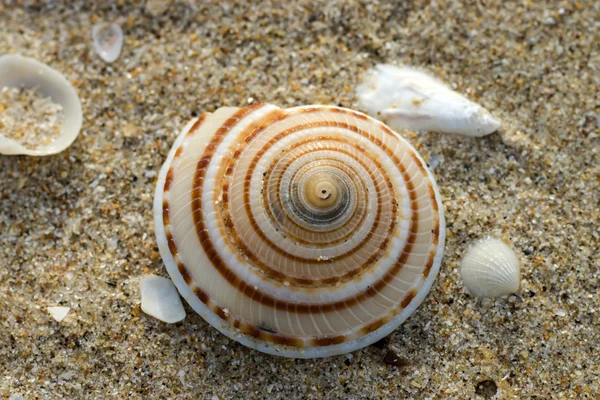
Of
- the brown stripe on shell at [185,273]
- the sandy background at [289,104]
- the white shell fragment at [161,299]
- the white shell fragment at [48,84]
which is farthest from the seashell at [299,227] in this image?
the white shell fragment at [48,84]

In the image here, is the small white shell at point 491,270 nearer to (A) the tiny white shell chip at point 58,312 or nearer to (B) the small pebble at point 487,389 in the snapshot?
(B) the small pebble at point 487,389

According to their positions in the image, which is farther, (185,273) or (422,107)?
(422,107)

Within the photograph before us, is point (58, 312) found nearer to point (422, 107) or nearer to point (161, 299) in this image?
point (161, 299)

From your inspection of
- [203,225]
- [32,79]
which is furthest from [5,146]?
[203,225]

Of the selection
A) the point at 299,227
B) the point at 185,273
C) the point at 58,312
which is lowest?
the point at 58,312

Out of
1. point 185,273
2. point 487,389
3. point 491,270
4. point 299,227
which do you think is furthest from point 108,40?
point 487,389

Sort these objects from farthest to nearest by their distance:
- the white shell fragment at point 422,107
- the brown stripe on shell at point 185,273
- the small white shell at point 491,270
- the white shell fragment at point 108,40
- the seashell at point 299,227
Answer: the white shell fragment at point 108,40, the white shell fragment at point 422,107, the small white shell at point 491,270, the brown stripe on shell at point 185,273, the seashell at point 299,227

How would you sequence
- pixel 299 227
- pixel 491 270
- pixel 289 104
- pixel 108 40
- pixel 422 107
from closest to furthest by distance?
pixel 299 227, pixel 491 270, pixel 422 107, pixel 289 104, pixel 108 40
